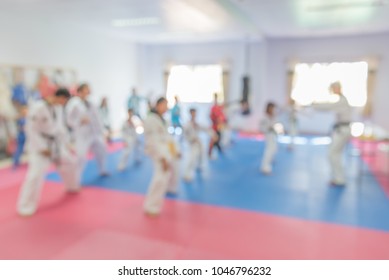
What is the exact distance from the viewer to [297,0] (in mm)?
5434

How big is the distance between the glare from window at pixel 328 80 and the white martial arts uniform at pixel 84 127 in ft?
19.7

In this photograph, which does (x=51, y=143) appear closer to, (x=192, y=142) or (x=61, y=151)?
(x=61, y=151)

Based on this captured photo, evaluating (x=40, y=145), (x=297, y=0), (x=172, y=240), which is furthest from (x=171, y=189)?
(x=297, y=0)

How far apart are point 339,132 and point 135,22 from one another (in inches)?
201

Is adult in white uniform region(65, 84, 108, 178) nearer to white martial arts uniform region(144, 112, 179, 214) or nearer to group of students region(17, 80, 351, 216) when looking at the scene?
group of students region(17, 80, 351, 216)

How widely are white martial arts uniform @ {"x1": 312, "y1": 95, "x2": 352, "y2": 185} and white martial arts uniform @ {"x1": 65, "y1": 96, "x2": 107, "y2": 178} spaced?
10.3ft

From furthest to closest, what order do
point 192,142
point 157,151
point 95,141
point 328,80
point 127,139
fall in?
point 328,80 < point 127,139 < point 192,142 < point 95,141 < point 157,151

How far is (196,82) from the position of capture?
11062 mm

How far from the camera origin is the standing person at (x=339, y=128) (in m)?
4.68

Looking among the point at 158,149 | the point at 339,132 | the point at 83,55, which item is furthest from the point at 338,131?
the point at 83,55

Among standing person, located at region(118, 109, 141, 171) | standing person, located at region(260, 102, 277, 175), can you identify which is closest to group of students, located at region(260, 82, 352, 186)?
standing person, located at region(260, 102, 277, 175)

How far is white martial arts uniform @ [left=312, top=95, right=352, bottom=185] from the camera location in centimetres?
468

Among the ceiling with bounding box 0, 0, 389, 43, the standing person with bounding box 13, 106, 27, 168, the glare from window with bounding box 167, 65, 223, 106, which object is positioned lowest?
the standing person with bounding box 13, 106, 27, 168

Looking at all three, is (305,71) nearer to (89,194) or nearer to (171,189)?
(171,189)
